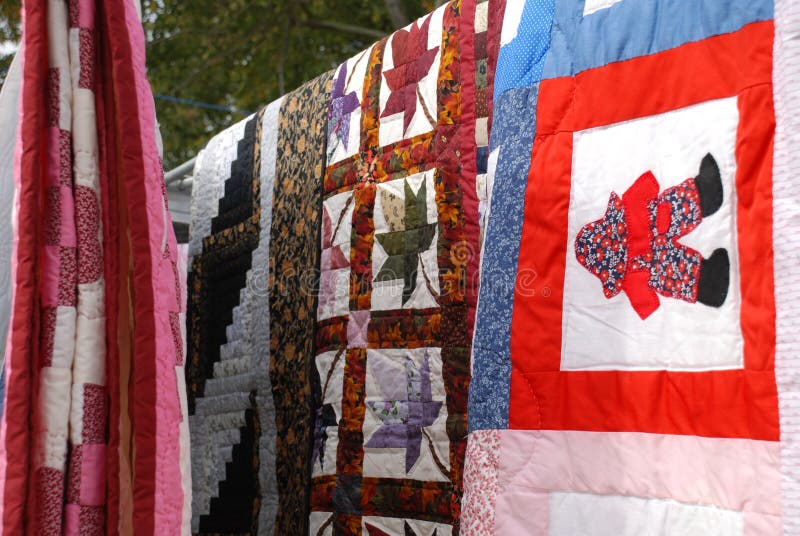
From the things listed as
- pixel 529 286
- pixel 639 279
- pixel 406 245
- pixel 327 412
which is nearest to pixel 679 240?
pixel 639 279

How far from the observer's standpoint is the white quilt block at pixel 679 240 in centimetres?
90

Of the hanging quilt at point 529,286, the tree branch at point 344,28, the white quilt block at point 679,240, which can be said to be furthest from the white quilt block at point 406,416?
the tree branch at point 344,28

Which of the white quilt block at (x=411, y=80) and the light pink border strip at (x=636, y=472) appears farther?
the white quilt block at (x=411, y=80)

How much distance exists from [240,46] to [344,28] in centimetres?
79

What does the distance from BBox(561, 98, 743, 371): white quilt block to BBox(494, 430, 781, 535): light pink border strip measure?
87 mm

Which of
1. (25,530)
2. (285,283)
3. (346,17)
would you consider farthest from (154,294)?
(346,17)

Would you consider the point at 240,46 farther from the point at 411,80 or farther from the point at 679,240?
the point at 679,240

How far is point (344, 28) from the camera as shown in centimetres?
504

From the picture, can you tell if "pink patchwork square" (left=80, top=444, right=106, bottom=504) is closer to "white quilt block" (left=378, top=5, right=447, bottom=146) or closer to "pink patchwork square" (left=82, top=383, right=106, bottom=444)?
"pink patchwork square" (left=82, top=383, right=106, bottom=444)

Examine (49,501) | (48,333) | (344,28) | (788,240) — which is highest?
(344,28)

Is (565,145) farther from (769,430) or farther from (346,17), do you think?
(346,17)

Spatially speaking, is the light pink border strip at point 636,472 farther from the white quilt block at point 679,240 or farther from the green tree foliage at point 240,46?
the green tree foliage at point 240,46

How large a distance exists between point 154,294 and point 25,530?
0.27 meters

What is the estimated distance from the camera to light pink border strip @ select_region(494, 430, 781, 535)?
32.7 inches
